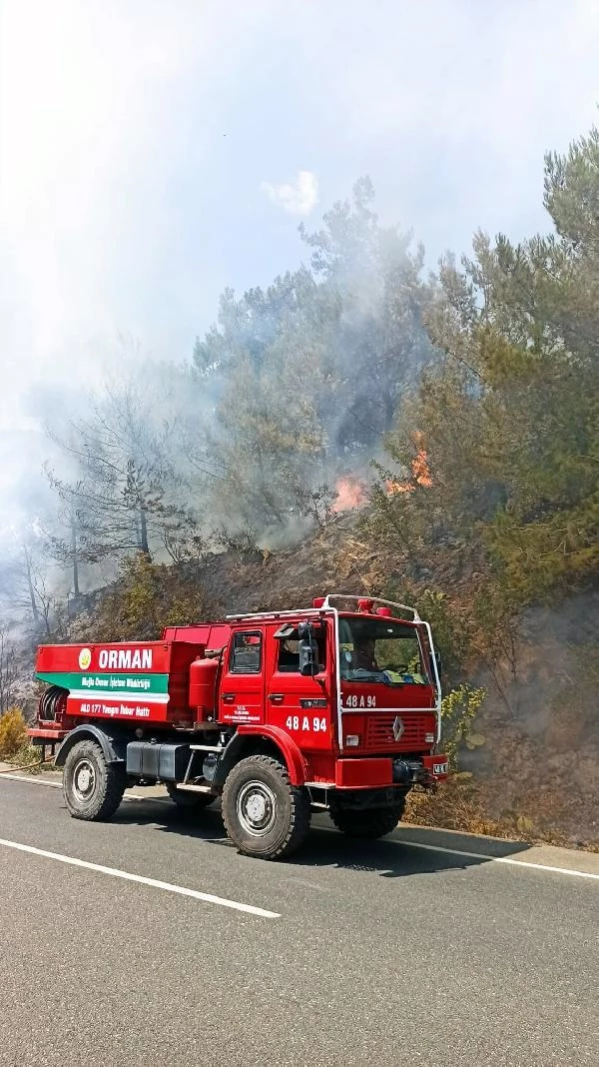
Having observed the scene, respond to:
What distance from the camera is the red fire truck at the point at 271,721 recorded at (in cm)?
713

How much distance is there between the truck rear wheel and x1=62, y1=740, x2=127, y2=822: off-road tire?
200 centimetres

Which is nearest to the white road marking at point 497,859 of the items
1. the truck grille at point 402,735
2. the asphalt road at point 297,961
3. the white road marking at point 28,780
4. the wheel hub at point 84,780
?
the asphalt road at point 297,961

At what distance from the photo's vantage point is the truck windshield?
7436 millimetres

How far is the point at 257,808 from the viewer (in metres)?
7.30

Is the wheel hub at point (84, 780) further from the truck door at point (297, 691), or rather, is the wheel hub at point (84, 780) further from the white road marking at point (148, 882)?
the truck door at point (297, 691)

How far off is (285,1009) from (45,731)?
7317mm

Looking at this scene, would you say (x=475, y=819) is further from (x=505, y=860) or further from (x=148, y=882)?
(x=148, y=882)

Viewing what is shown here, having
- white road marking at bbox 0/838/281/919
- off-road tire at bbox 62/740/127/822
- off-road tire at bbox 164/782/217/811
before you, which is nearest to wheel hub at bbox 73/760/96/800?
off-road tire at bbox 62/740/127/822

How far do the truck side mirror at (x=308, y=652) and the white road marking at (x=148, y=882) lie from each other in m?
A: 2.08

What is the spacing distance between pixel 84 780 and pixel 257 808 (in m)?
2.95

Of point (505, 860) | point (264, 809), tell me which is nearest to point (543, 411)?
point (505, 860)

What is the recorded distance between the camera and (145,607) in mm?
20438

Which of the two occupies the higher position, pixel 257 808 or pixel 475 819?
pixel 257 808

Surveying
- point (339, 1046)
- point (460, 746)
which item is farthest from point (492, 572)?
point (339, 1046)
